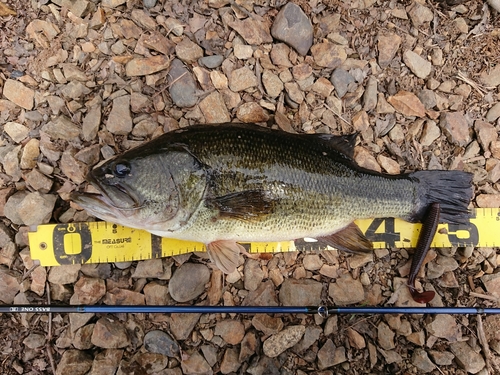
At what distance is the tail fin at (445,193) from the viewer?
3.49m

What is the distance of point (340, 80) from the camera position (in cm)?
373

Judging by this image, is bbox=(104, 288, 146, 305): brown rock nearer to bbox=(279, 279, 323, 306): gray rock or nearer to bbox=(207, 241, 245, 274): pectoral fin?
bbox=(207, 241, 245, 274): pectoral fin

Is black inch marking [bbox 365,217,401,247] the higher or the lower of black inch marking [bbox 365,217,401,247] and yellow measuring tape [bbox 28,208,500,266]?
the higher

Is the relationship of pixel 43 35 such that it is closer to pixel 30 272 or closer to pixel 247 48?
pixel 247 48

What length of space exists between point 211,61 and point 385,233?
2.34 meters

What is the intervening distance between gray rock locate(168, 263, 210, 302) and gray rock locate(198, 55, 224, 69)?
188 cm

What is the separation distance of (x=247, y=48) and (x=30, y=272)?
2.89 meters

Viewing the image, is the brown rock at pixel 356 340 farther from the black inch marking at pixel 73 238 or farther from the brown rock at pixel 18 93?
the brown rock at pixel 18 93

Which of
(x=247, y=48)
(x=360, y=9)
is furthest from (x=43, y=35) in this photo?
(x=360, y=9)

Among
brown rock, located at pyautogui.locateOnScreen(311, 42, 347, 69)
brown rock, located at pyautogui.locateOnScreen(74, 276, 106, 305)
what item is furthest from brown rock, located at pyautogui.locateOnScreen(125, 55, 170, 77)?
brown rock, located at pyautogui.locateOnScreen(74, 276, 106, 305)

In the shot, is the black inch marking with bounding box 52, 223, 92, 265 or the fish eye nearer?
the fish eye

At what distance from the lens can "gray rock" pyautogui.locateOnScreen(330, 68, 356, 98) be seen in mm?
3732

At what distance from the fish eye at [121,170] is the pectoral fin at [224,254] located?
35.9 inches

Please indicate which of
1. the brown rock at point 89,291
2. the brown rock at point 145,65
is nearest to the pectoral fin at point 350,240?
the brown rock at point 89,291
